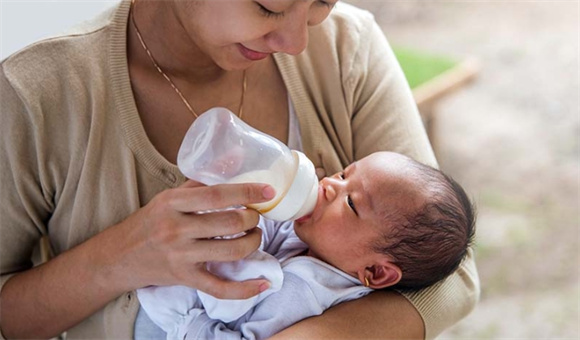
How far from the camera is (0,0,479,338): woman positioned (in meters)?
1.24

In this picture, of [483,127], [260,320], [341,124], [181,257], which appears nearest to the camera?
[181,257]

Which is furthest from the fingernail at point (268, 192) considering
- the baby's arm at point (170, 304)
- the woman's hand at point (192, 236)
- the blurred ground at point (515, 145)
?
the blurred ground at point (515, 145)

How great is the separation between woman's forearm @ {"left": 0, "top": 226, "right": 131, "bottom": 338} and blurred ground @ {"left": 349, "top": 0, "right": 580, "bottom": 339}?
Answer: 1676mm

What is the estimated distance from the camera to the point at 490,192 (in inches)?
125

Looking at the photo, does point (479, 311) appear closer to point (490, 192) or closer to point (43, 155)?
point (490, 192)

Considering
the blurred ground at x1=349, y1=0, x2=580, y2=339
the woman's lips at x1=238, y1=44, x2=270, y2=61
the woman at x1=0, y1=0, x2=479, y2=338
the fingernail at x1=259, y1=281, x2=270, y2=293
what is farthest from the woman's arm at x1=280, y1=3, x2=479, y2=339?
the blurred ground at x1=349, y1=0, x2=580, y2=339

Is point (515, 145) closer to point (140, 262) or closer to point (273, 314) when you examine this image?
point (273, 314)

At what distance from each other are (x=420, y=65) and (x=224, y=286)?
5.07ft

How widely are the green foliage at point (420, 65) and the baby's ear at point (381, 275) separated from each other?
118cm

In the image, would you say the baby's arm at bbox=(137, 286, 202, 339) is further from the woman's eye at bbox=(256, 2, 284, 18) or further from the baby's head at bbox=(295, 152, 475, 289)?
the woman's eye at bbox=(256, 2, 284, 18)

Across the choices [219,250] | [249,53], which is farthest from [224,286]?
[249,53]

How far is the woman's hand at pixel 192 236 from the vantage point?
3.68ft

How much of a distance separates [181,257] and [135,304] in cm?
21

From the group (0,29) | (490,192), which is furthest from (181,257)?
(490,192)
